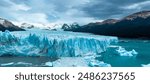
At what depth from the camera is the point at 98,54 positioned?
7.04 feet

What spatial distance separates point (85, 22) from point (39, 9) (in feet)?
0.99

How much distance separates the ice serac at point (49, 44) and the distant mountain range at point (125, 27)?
6cm

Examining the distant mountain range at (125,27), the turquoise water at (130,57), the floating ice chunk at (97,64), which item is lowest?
the floating ice chunk at (97,64)

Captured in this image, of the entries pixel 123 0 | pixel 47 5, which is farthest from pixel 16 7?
pixel 123 0

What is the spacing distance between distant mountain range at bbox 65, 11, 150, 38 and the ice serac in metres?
0.06

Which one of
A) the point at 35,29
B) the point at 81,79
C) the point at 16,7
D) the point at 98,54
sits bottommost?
the point at 81,79

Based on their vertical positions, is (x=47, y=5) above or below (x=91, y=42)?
above

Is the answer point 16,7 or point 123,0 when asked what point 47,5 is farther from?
point 123,0

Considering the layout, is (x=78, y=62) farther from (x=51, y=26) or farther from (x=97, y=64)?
(x=51, y=26)

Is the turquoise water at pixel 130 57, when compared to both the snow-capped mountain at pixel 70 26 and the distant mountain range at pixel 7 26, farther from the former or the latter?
the distant mountain range at pixel 7 26

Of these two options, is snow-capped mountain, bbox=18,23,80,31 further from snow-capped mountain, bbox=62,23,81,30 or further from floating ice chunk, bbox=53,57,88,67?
floating ice chunk, bbox=53,57,88,67

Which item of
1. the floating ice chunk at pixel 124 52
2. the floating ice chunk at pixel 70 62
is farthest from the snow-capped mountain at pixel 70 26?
the floating ice chunk at pixel 124 52

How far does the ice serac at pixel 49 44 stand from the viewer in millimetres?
2105

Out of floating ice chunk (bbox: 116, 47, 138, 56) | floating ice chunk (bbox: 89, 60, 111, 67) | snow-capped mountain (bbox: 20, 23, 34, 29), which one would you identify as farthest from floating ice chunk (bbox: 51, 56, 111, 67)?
snow-capped mountain (bbox: 20, 23, 34, 29)
